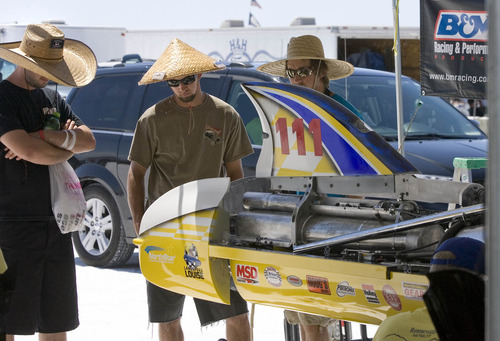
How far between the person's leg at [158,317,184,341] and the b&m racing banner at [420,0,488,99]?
2521mm

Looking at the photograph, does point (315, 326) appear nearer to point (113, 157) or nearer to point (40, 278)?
point (40, 278)

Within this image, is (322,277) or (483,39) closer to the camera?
Result: (322,277)

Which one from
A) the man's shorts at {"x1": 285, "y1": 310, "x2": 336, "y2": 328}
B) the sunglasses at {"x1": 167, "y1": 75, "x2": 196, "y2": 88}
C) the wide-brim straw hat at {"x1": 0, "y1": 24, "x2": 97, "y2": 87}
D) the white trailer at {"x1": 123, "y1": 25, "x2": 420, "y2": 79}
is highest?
the white trailer at {"x1": 123, "y1": 25, "x2": 420, "y2": 79}

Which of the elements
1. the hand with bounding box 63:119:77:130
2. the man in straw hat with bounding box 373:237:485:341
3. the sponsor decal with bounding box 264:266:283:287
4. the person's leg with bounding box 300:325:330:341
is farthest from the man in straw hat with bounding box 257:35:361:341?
the man in straw hat with bounding box 373:237:485:341

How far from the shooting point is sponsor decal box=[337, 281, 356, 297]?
318 centimetres

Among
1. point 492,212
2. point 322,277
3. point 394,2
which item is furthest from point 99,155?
point 492,212

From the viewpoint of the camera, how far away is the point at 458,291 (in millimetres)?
2436

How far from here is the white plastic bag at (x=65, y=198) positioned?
14.2ft

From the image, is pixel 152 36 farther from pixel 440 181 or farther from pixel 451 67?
pixel 440 181

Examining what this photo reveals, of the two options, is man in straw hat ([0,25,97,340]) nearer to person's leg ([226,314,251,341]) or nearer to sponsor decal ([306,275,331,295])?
person's leg ([226,314,251,341])

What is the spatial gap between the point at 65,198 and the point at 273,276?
137 cm

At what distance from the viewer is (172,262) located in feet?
12.4

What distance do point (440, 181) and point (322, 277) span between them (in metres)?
0.59

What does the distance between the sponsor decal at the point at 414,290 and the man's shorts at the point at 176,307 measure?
1555 millimetres
